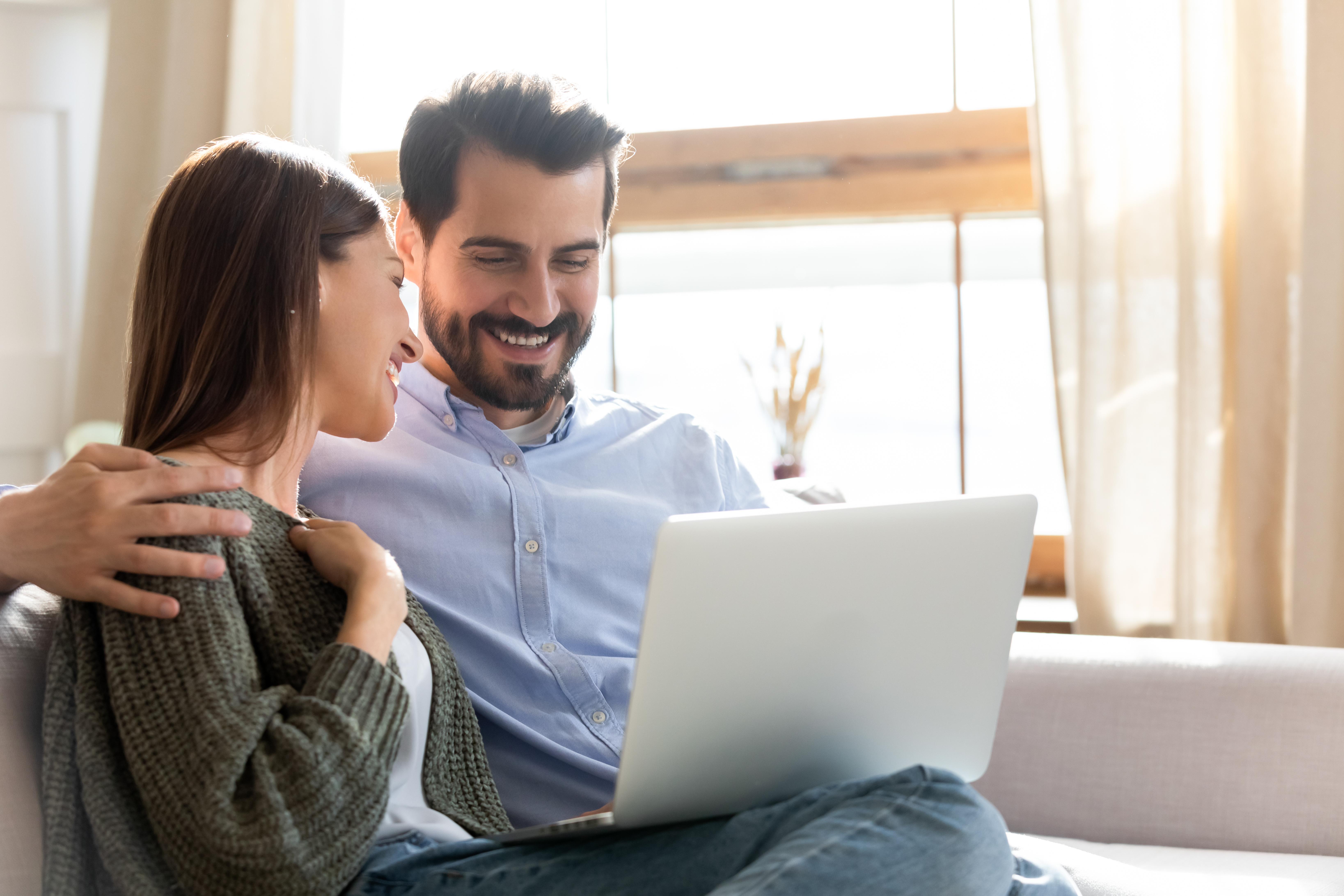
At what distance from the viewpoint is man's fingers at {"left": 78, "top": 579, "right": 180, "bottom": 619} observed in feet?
3.10

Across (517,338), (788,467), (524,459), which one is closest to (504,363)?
(517,338)

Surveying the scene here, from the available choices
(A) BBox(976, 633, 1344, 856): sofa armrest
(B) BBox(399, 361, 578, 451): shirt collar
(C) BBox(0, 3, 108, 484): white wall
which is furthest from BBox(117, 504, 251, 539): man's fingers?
(C) BBox(0, 3, 108, 484): white wall

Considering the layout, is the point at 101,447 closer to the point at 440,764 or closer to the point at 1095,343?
the point at 440,764

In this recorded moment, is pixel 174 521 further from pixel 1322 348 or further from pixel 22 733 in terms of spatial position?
pixel 1322 348

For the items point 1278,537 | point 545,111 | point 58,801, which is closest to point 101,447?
point 58,801

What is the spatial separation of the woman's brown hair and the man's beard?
452 millimetres

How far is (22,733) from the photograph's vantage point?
105 cm

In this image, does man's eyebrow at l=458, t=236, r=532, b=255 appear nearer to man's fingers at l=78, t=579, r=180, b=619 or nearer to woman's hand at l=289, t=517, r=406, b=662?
woman's hand at l=289, t=517, r=406, b=662

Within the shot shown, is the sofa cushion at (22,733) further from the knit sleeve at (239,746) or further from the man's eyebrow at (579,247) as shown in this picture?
the man's eyebrow at (579,247)

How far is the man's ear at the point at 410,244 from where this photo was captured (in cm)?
167

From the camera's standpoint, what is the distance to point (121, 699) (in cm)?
94

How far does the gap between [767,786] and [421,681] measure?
0.36 meters

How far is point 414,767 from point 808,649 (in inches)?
17.1

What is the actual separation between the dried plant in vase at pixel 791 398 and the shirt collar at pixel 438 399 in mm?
1155
